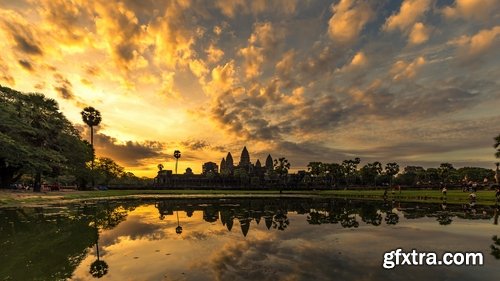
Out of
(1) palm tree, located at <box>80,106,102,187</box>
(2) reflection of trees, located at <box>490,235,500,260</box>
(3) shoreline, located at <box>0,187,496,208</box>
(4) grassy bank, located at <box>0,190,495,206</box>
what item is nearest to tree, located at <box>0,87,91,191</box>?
(3) shoreline, located at <box>0,187,496,208</box>

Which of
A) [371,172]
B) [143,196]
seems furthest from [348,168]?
[143,196]

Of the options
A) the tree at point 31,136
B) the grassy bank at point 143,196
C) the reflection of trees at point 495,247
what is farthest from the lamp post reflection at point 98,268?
the tree at point 31,136

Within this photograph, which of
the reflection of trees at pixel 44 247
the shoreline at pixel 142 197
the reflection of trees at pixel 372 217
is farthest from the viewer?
the shoreline at pixel 142 197

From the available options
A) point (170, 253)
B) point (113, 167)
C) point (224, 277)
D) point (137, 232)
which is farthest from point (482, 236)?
point (113, 167)

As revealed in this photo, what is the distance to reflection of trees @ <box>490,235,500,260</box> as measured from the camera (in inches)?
393

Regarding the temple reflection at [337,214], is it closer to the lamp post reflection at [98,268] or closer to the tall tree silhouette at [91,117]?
the lamp post reflection at [98,268]

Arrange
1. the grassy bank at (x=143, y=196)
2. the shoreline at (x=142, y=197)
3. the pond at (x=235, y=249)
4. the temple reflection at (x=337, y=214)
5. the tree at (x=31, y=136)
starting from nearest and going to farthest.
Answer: the pond at (x=235, y=249), the temple reflection at (x=337, y=214), the shoreline at (x=142, y=197), the grassy bank at (x=143, y=196), the tree at (x=31, y=136)

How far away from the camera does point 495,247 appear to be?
11.0m

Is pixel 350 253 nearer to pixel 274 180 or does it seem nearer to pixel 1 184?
pixel 1 184

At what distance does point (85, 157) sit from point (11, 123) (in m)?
24.1

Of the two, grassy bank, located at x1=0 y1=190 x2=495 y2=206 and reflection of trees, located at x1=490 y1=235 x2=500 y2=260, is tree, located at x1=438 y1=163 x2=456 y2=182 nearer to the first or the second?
grassy bank, located at x1=0 y1=190 x2=495 y2=206

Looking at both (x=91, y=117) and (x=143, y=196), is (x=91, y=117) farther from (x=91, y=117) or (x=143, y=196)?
(x=143, y=196)

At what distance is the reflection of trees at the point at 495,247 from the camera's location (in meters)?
9.98

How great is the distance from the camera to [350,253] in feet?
34.2
